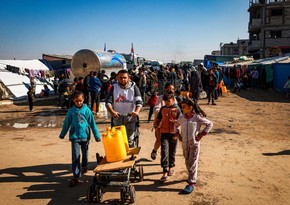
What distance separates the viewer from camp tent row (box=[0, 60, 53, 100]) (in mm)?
19406

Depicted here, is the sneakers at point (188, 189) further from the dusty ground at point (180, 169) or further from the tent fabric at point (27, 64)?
the tent fabric at point (27, 64)

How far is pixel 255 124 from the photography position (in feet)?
32.2

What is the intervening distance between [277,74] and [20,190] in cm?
2140

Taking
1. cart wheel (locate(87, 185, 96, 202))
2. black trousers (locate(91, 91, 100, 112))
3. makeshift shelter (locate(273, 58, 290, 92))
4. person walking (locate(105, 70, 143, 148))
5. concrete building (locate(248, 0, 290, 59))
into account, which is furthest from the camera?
concrete building (locate(248, 0, 290, 59))

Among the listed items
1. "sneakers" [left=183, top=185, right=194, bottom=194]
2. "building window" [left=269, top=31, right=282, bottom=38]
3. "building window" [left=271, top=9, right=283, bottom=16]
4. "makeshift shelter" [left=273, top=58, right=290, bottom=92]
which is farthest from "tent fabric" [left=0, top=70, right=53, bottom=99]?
"building window" [left=271, top=9, right=283, bottom=16]

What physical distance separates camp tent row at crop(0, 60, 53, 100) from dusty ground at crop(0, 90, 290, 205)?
10511 mm

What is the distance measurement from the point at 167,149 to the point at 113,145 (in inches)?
47.6

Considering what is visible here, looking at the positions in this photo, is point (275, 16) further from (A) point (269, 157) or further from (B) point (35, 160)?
(B) point (35, 160)

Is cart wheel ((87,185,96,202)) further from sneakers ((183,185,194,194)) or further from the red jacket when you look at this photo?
the red jacket

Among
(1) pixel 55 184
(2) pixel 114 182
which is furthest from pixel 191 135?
(1) pixel 55 184

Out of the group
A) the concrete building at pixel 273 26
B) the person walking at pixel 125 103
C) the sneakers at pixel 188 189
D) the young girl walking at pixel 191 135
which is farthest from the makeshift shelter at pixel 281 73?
the sneakers at pixel 188 189

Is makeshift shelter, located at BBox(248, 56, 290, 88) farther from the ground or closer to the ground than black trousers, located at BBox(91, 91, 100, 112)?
farther from the ground

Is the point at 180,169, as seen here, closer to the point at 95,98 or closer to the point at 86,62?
the point at 95,98

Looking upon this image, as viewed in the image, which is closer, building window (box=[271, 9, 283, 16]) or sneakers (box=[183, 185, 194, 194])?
sneakers (box=[183, 185, 194, 194])
